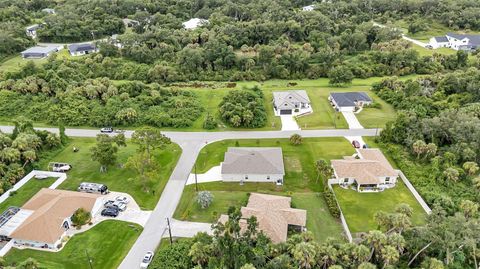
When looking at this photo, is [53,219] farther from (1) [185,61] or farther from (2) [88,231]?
(1) [185,61]

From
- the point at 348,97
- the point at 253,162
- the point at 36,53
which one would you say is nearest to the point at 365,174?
the point at 253,162

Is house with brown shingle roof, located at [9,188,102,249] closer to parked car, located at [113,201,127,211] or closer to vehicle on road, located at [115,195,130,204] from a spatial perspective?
parked car, located at [113,201,127,211]

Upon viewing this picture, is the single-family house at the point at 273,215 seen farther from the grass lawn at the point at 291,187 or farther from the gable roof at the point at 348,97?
the gable roof at the point at 348,97

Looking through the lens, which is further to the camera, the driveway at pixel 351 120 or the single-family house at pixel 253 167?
the driveway at pixel 351 120

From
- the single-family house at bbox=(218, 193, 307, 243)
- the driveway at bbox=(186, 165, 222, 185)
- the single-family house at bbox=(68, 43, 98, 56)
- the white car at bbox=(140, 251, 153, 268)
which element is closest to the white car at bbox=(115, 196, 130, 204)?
the driveway at bbox=(186, 165, 222, 185)

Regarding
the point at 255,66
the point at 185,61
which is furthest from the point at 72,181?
the point at 255,66

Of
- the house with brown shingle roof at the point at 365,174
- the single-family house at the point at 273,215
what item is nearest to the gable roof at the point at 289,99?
the house with brown shingle roof at the point at 365,174
